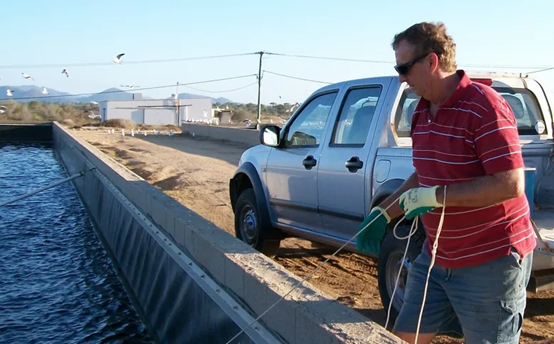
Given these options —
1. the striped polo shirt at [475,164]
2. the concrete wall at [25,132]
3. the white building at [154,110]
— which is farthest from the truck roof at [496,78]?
the white building at [154,110]

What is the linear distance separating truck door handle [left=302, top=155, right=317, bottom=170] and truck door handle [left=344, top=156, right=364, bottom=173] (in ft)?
1.97

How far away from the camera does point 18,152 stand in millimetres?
33844

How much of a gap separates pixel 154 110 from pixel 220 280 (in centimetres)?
10064

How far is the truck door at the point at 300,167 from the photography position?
Result: 6383 mm

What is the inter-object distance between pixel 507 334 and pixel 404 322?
56 centimetres

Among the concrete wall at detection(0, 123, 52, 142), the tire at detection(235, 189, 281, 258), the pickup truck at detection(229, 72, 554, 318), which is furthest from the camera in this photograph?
the concrete wall at detection(0, 123, 52, 142)

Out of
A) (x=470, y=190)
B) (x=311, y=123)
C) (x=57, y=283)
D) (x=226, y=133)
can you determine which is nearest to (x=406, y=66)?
(x=470, y=190)

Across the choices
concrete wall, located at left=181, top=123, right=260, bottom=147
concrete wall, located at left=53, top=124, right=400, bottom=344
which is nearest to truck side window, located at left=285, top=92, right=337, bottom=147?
concrete wall, located at left=53, top=124, right=400, bottom=344

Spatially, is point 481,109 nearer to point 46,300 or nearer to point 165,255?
point 165,255

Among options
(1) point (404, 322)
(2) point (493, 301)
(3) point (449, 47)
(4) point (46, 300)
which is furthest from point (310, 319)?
(4) point (46, 300)

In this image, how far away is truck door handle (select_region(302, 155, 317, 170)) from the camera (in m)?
6.29

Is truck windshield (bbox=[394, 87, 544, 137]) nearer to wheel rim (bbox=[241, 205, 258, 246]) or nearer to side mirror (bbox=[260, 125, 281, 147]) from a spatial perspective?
side mirror (bbox=[260, 125, 281, 147])

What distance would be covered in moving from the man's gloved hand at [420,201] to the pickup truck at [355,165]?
1.77 meters

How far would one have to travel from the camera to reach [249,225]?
7.59m
